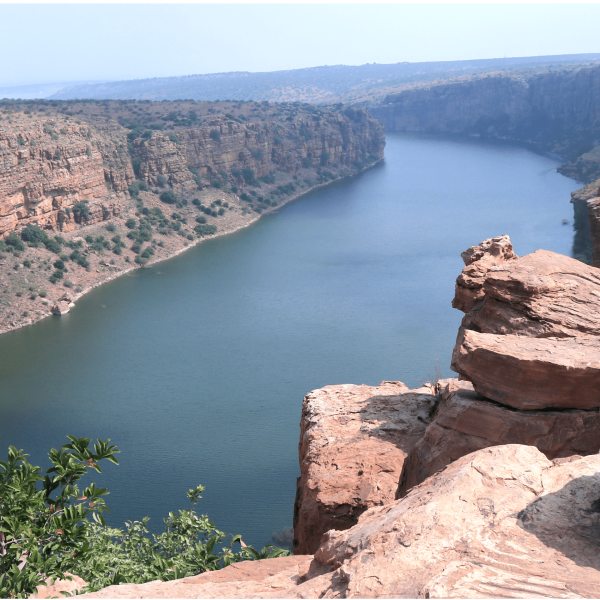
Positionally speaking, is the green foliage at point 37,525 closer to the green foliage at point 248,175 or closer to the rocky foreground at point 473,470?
the rocky foreground at point 473,470

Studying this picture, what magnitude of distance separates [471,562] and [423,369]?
1356 inches

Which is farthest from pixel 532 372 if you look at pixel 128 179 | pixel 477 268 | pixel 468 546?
pixel 128 179

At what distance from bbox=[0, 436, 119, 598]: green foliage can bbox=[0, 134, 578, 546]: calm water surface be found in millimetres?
16788

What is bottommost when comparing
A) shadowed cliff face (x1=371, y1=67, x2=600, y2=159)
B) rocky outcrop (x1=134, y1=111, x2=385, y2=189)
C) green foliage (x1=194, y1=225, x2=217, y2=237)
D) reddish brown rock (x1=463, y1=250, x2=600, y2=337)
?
green foliage (x1=194, y1=225, x2=217, y2=237)

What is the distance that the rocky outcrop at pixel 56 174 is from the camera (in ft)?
193

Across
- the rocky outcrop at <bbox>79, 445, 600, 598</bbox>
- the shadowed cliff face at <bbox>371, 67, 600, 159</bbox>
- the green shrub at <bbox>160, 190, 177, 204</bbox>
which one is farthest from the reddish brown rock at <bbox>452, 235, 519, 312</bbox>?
the shadowed cliff face at <bbox>371, 67, 600, 159</bbox>

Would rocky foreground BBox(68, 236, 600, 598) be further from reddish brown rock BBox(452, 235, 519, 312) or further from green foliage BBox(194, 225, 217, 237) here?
green foliage BBox(194, 225, 217, 237)

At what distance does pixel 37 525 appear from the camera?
8.98m

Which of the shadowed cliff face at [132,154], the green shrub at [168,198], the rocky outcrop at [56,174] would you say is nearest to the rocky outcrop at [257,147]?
the shadowed cliff face at [132,154]

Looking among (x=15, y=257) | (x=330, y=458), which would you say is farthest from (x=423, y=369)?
(x=15, y=257)

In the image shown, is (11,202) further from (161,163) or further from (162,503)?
(162,503)

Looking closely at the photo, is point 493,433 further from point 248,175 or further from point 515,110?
point 515,110

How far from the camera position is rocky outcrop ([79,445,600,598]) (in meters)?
6.19

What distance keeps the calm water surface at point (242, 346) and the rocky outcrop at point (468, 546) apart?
17559 mm
